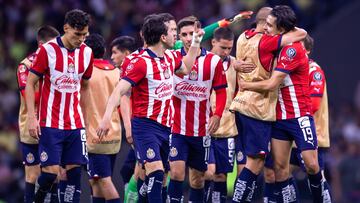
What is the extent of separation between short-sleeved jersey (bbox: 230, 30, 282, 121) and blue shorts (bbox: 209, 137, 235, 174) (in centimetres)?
129

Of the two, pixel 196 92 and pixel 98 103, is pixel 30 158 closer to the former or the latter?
pixel 98 103

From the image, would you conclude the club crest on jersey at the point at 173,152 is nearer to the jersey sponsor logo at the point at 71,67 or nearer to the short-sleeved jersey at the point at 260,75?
the short-sleeved jersey at the point at 260,75

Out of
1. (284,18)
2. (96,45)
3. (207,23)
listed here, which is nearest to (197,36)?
(284,18)

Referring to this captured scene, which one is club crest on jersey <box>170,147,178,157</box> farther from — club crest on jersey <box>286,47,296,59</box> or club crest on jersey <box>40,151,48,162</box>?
club crest on jersey <box>286,47,296,59</box>

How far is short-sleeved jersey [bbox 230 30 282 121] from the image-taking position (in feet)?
45.9

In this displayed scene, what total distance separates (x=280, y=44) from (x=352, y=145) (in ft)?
27.5

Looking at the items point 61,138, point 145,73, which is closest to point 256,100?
point 145,73

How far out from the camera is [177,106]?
47.3ft

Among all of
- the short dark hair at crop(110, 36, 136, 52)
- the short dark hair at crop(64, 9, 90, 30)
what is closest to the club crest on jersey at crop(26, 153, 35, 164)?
the short dark hair at crop(110, 36, 136, 52)

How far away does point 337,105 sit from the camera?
23.0 m

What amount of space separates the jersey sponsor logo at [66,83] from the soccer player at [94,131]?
3.02 feet

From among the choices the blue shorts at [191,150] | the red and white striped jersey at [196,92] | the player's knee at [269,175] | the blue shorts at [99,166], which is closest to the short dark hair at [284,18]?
the red and white striped jersey at [196,92]

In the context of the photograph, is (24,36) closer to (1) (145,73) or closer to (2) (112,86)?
(2) (112,86)

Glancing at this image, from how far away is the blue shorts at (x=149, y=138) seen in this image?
13.6 meters
